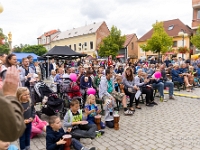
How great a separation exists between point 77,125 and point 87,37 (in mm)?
45445

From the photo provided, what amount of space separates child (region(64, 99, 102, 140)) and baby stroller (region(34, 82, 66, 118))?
116 centimetres

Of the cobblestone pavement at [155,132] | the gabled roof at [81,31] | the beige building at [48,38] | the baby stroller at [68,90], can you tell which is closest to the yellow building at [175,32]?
the gabled roof at [81,31]

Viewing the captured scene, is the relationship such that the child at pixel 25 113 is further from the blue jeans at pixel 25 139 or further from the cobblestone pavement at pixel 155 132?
the cobblestone pavement at pixel 155 132

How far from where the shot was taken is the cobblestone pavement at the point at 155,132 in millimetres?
4105

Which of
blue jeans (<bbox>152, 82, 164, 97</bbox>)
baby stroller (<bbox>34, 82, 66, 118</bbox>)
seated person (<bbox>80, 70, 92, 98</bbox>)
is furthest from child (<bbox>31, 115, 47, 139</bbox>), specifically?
blue jeans (<bbox>152, 82, 164, 97</bbox>)

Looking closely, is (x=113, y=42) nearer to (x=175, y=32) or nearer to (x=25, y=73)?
(x=175, y=32)

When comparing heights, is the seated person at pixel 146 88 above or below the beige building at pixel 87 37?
below

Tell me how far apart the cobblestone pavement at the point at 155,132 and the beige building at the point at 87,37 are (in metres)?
38.7

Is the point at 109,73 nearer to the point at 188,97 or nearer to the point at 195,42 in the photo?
the point at 188,97

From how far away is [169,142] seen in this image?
424 centimetres

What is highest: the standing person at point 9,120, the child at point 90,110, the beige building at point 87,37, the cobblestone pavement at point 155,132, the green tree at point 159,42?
the beige building at point 87,37

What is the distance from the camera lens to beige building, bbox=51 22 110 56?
4691cm

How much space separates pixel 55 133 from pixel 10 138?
2730 millimetres

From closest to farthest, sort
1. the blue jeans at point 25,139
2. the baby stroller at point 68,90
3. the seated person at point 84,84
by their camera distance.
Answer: the blue jeans at point 25,139, the baby stroller at point 68,90, the seated person at point 84,84
